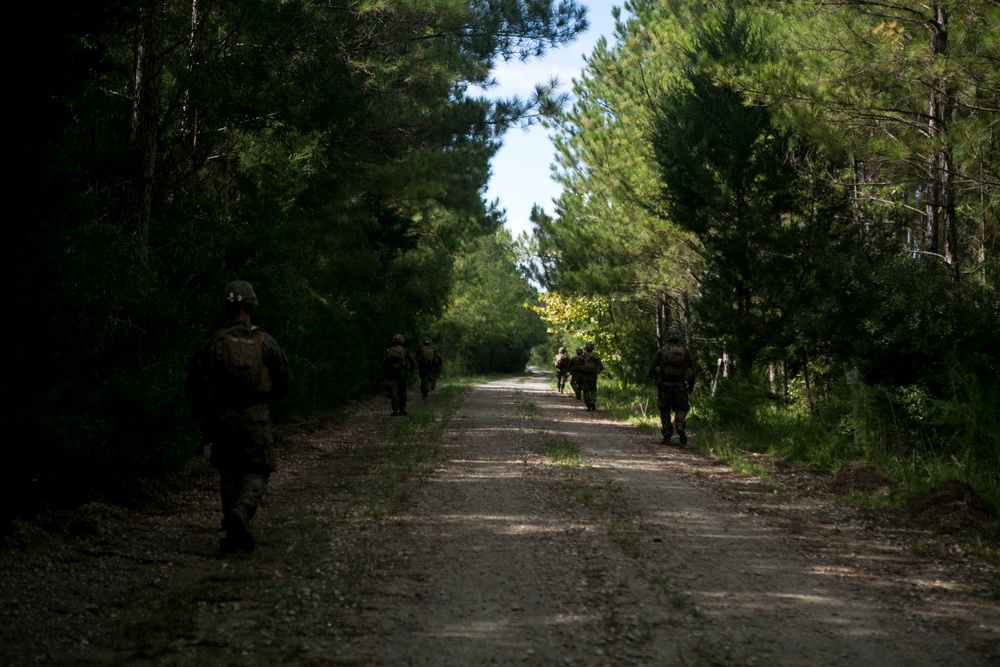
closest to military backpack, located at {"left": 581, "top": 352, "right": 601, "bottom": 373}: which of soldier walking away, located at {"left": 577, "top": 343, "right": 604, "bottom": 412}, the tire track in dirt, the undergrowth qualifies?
soldier walking away, located at {"left": 577, "top": 343, "right": 604, "bottom": 412}

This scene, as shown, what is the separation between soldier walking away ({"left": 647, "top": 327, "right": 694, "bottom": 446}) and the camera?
16.0 metres

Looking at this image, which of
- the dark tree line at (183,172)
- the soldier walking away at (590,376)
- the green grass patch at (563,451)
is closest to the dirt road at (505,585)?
the dark tree line at (183,172)

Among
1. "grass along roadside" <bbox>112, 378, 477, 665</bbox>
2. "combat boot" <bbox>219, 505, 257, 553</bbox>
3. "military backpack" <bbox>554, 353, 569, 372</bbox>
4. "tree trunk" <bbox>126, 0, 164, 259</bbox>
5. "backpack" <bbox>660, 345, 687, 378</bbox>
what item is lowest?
"grass along roadside" <bbox>112, 378, 477, 665</bbox>

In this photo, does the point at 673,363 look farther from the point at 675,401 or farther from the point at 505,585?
the point at 505,585

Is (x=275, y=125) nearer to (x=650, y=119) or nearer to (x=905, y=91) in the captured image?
(x=905, y=91)

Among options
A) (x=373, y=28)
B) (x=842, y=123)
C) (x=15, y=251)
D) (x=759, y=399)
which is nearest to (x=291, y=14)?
(x=373, y=28)

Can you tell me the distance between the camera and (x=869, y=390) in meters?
12.9

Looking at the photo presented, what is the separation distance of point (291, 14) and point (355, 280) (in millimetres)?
10033

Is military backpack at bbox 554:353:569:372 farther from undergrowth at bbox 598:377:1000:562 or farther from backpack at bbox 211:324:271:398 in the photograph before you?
backpack at bbox 211:324:271:398

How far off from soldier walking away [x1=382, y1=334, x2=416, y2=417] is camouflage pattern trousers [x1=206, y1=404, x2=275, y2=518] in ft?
47.6

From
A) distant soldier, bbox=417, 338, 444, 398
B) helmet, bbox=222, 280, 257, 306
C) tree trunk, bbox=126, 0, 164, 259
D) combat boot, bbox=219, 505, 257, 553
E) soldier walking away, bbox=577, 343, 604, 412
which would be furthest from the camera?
distant soldier, bbox=417, 338, 444, 398

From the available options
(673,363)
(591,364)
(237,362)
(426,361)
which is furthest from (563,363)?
(237,362)

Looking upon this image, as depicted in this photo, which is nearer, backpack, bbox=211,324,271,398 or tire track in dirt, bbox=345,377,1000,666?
tire track in dirt, bbox=345,377,1000,666

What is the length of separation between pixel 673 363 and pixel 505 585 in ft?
33.9
